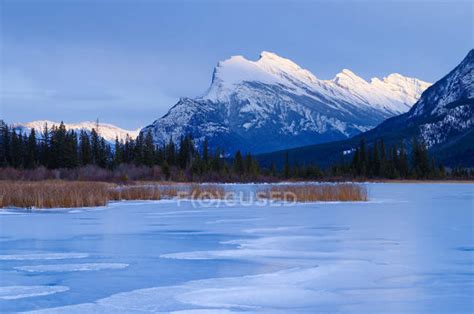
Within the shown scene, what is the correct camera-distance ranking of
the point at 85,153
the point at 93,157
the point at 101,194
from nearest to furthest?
the point at 101,194, the point at 85,153, the point at 93,157

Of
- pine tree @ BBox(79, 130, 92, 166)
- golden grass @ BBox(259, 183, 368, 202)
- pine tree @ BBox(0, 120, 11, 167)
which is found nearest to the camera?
golden grass @ BBox(259, 183, 368, 202)

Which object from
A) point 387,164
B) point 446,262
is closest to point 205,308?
point 446,262

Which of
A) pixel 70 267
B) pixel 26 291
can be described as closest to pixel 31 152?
pixel 70 267

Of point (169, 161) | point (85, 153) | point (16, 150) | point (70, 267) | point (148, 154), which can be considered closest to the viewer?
point (70, 267)

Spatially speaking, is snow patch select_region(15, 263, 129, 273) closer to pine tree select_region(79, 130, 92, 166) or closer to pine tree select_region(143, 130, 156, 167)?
pine tree select_region(79, 130, 92, 166)

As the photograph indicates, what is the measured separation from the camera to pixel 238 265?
529 inches

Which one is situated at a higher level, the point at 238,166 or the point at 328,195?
the point at 238,166

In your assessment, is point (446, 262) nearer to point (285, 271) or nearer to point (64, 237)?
point (285, 271)

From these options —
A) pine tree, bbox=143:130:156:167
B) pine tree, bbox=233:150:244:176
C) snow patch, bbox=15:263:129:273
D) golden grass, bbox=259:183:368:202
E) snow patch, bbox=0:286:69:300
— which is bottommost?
snow patch, bbox=0:286:69:300

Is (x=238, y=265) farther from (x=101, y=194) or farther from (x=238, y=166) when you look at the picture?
(x=238, y=166)

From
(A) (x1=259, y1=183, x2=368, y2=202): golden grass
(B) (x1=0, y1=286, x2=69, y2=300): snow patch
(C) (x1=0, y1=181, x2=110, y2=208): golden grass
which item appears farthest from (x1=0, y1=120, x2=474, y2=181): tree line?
(B) (x1=0, y1=286, x2=69, y2=300): snow patch

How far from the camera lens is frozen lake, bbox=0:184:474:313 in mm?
9750

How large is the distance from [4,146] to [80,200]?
69.4 meters

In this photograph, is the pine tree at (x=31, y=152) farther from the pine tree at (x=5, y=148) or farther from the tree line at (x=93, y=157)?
the pine tree at (x=5, y=148)
